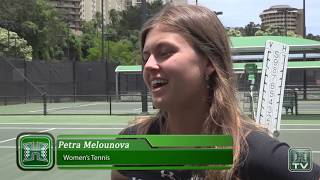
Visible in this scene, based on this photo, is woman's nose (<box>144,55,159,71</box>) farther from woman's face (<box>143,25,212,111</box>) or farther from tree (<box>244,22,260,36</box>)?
tree (<box>244,22,260,36</box>)

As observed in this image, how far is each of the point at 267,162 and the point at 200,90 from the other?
1.01 ft

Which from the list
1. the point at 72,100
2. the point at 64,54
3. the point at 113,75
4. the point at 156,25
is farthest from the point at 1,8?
the point at 156,25

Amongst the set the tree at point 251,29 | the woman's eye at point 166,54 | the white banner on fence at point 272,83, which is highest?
the tree at point 251,29

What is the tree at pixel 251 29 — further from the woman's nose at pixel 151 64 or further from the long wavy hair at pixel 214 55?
the woman's nose at pixel 151 64

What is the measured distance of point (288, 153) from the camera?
161 centimetres

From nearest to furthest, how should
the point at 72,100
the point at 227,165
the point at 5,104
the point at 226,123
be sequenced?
the point at 227,165, the point at 226,123, the point at 5,104, the point at 72,100

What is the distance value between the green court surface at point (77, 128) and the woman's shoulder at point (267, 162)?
6933 mm

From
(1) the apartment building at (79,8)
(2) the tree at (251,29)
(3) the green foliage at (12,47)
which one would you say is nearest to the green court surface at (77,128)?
(3) the green foliage at (12,47)

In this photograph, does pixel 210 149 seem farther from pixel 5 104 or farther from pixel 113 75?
pixel 113 75

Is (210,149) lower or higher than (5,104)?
higher

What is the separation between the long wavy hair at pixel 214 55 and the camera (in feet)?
5.56

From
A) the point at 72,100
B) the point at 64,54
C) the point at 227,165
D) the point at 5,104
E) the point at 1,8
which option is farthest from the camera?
the point at 64,54

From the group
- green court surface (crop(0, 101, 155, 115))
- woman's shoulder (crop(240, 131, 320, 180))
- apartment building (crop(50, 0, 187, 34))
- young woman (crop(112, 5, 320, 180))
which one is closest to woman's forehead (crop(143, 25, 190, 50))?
young woman (crop(112, 5, 320, 180))

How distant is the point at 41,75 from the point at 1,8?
129 ft
